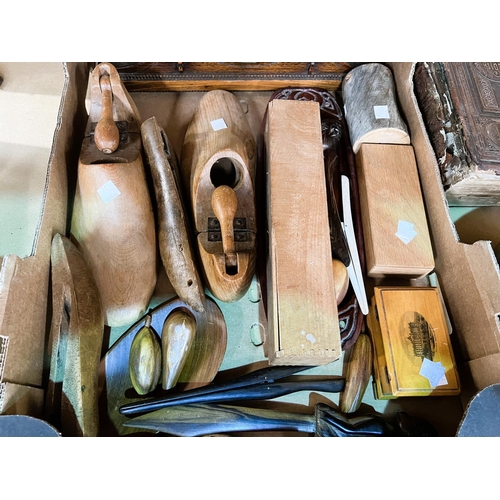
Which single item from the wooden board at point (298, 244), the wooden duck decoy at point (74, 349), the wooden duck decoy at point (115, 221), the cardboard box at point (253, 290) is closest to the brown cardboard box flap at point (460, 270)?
the cardboard box at point (253, 290)

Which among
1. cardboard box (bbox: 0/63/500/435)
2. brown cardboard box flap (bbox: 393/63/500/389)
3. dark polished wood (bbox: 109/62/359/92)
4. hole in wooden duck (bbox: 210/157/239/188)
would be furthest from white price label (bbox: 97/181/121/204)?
brown cardboard box flap (bbox: 393/63/500/389)

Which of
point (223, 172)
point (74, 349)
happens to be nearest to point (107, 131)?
point (223, 172)

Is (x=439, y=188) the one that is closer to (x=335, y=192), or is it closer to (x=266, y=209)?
(x=335, y=192)

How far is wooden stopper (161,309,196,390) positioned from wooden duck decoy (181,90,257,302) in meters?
0.12

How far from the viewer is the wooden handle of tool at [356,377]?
1056mm

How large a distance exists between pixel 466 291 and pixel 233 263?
0.62m

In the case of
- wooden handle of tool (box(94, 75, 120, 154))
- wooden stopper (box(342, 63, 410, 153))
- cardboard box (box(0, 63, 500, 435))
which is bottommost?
cardboard box (box(0, 63, 500, 435))

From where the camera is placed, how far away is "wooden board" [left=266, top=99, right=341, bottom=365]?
3.07ft

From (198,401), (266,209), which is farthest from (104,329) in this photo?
(266,209)

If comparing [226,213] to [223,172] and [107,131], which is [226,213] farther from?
[107,131]

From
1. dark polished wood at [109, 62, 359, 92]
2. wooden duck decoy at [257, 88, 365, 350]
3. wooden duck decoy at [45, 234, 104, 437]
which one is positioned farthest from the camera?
dark polished wood at [109, 62, 359, 92]

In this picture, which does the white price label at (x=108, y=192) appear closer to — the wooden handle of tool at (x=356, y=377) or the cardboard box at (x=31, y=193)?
the cardboard box at (x=31, y=193)

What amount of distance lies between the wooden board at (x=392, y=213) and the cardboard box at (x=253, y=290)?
0.06 metres

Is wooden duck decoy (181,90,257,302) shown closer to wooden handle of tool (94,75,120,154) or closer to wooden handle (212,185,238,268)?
wooden handle (212,185,238,268)
